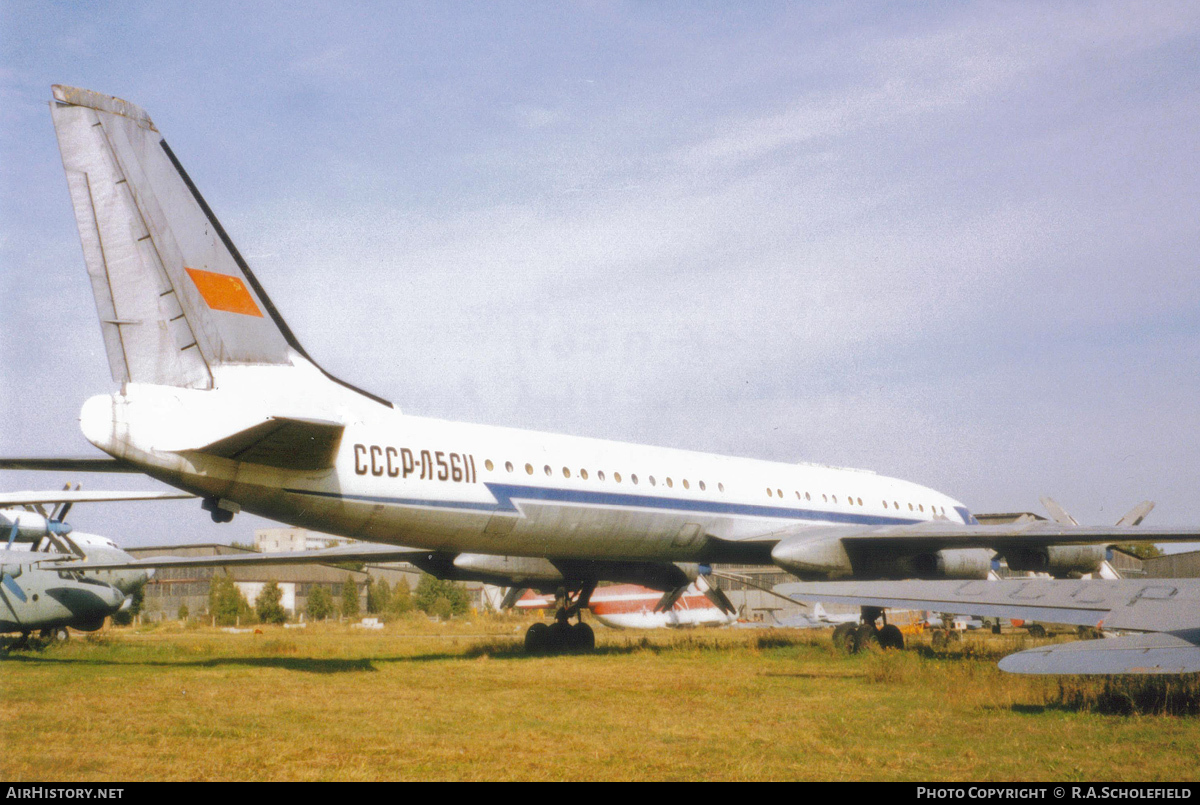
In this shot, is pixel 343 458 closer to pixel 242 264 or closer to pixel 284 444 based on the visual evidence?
pixel 284 444

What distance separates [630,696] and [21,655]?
14.2 meters

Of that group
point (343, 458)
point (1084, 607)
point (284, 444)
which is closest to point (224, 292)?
point (284, 444)

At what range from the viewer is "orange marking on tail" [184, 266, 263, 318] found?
456 inches

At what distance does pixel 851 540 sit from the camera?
18422 mm

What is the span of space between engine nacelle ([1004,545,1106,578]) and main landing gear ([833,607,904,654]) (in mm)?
3204

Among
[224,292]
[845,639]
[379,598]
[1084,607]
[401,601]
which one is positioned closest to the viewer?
[1084,607]

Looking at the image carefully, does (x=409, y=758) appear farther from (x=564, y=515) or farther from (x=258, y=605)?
(x=258, y=605)

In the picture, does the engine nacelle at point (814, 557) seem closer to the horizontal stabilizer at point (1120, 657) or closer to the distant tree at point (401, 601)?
the horizontal stabilizer at point (1120, 657)

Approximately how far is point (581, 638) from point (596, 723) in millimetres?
10652

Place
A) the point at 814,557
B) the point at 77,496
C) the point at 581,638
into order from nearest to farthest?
the point at 814,557 < the point at 581,638 < the point at 77,496

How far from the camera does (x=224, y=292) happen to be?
1184 centimetres

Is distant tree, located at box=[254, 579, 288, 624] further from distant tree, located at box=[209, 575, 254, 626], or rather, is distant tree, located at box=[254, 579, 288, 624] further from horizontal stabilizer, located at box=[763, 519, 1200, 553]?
horizontal stabilizer, located at box=[763, 519, 1200, 553]

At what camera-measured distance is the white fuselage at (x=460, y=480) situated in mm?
10969

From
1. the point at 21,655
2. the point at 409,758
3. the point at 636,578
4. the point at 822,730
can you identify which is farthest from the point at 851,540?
the point at 21,655
